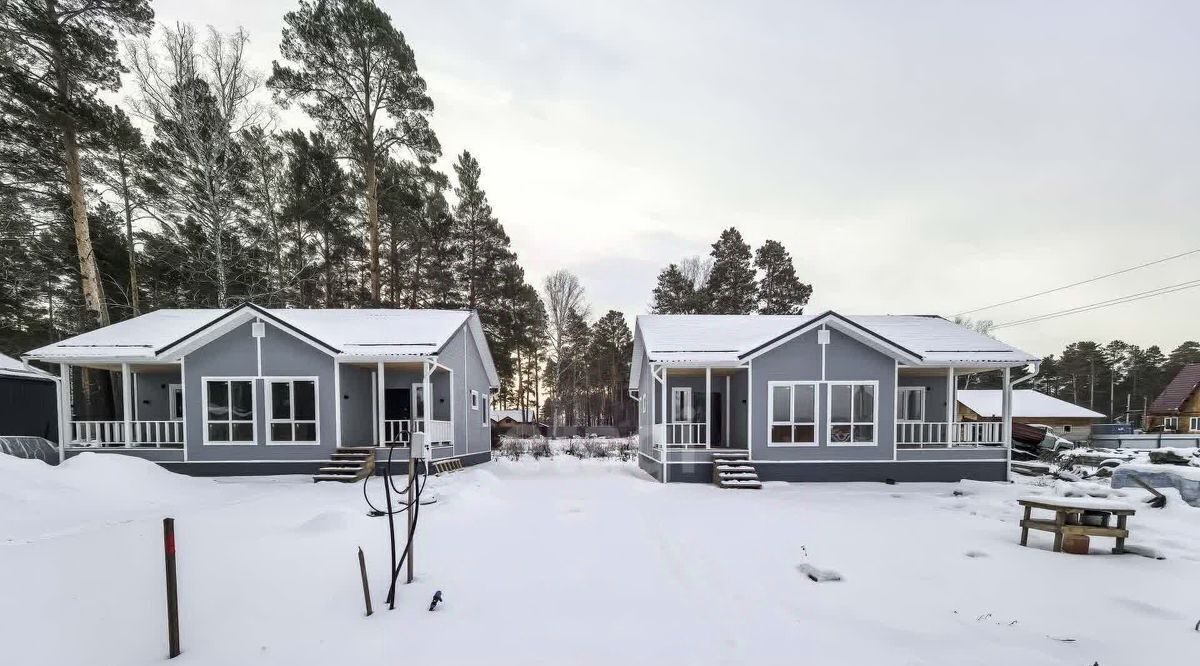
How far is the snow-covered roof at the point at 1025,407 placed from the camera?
25.7m

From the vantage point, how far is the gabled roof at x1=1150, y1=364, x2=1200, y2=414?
27797mm

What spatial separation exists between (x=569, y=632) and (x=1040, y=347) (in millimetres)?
68892

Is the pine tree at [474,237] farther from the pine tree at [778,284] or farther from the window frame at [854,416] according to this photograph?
the window frame at [854,416]

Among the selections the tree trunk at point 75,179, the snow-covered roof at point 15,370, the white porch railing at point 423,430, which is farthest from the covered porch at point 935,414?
the snow-covered roof at point 15,370

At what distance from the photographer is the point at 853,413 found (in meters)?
11.5

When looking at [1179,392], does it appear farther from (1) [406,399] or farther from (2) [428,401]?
(1) [406,399]

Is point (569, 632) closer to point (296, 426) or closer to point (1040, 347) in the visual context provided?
point (296, 426)

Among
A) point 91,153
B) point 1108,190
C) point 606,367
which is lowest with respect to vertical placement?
point 606,367

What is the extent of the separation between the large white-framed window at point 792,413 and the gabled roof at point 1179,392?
3511 centimetres

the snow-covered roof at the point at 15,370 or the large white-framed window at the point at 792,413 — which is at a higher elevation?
the snow-covered roof at the point at 15,370

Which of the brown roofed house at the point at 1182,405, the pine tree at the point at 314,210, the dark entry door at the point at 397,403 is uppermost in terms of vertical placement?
the pine tree at the point at 314,210

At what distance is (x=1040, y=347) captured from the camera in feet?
Answer: 165

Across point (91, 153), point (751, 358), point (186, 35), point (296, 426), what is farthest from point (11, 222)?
point (751, 358)

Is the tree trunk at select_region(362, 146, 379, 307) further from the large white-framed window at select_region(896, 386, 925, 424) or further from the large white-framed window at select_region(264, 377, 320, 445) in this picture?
the large white-framed window at select_region(896, 386, 925, 424)
